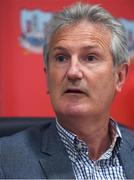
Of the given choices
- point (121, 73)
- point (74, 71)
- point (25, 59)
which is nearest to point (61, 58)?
point (74, 71)

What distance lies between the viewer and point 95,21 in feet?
3.90

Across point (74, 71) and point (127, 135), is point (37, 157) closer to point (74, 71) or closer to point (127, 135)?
point (74, 71)

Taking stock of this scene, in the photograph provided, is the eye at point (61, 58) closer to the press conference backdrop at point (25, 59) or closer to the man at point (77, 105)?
the man at point (77, 105)

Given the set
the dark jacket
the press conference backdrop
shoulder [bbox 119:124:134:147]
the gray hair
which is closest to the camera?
the dark jacket

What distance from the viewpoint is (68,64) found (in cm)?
114

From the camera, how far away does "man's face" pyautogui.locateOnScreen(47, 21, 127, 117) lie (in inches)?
44.0

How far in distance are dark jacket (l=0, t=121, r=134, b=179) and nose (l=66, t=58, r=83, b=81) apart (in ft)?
0.72

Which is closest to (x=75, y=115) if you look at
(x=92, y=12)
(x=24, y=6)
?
(x=92, y=12)

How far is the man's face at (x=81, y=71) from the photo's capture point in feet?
3.67

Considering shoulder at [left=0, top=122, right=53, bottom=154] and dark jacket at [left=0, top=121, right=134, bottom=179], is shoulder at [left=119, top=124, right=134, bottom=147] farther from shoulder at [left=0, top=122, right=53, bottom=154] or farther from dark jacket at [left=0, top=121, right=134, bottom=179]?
shoulder at [left=0, top=122, right=53, bottom=154]

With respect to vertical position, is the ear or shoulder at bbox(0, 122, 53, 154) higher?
the ear

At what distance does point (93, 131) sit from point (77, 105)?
0.46 feet

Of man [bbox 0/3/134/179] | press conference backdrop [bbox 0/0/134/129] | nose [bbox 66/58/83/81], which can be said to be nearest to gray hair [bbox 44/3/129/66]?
man [bbox 0/3/134/179]

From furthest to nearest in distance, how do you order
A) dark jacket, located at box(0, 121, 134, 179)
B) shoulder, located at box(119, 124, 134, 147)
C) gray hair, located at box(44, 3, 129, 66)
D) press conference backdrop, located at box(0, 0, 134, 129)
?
press conference backdrop, located at box(0, 0, 134, 129) → shoulder, located at box(119, 124, 134, 147) → gray hair, located at box(44, 3, 129, 66) → dark jacket, located at box(0, 121, 134, 179)
